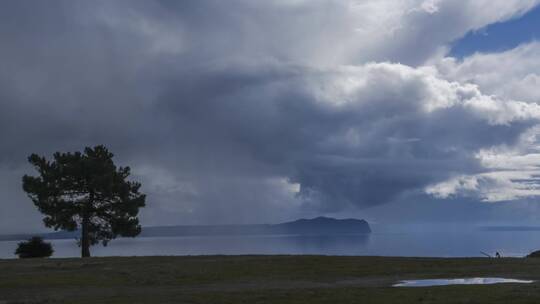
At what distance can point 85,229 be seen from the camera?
62.2 meters

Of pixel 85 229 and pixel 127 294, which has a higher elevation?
pixel 85 229

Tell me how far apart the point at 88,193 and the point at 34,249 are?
950 centimetres

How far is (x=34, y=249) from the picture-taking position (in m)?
65.6

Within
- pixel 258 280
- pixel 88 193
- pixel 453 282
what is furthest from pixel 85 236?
pixel 453 282

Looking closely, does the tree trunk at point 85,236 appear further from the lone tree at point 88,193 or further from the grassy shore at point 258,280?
the grassy shore at point 258,280

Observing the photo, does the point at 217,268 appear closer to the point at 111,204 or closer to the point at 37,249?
the point at 111,204

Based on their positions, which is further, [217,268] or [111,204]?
[111,204]

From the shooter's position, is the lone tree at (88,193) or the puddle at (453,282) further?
the lone tree at (88,193)

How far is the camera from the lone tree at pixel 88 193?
60219 mm

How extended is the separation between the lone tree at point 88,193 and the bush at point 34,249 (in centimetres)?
491

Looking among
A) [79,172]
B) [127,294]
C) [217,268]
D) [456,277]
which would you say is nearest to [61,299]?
[127,294]

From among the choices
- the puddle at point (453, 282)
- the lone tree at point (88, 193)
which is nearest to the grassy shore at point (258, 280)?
the puddle at point (453, 282)

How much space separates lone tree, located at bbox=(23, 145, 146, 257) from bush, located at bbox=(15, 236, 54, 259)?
16.1ft

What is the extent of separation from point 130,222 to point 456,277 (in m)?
36.5
